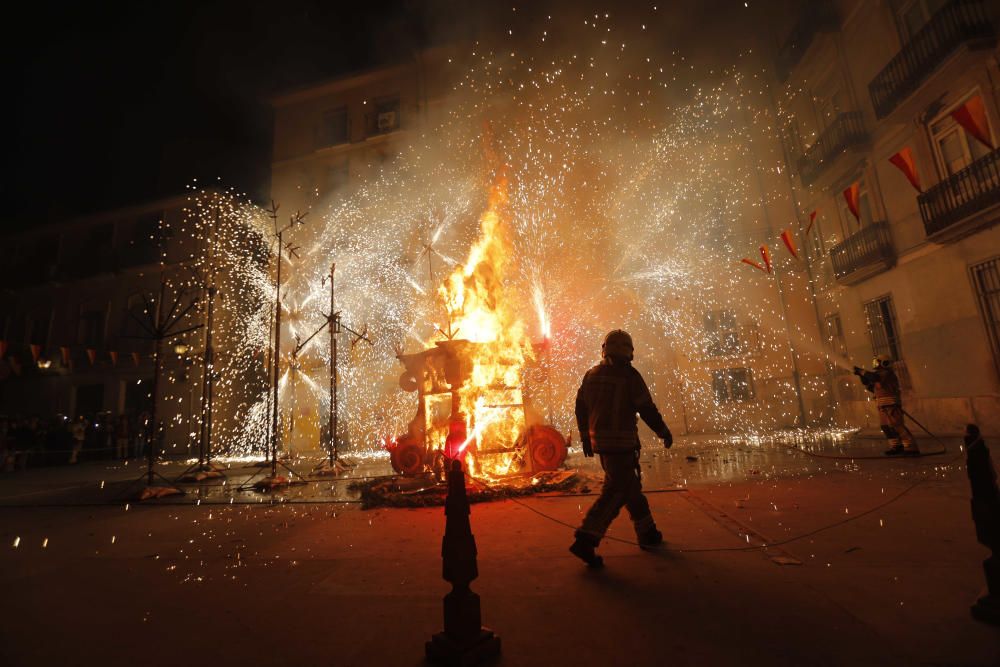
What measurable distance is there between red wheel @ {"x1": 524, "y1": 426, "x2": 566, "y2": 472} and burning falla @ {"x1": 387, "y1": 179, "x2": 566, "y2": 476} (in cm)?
2

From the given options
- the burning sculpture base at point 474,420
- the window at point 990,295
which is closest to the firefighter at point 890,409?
the window at point 990,295

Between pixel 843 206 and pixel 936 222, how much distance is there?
490cm

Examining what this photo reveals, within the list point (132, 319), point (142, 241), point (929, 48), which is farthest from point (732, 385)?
point (142, 241)

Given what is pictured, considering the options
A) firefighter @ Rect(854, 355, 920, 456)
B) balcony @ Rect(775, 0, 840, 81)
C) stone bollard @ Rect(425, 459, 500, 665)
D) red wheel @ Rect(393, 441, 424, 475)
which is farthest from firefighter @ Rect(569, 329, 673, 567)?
balcony @ Rect(775, 0, 840, 81)

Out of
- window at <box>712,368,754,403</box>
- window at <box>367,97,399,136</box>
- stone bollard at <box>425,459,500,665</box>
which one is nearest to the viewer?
stone bollard at <box>425,459,500,665</box>

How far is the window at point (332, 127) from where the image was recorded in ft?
82.5

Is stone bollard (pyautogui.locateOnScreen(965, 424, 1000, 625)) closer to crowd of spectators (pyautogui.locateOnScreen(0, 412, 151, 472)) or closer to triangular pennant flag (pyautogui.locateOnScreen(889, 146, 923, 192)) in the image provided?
triangular pennant flag (pyautogui.locateOnScreen(889, 146, 923, 192))

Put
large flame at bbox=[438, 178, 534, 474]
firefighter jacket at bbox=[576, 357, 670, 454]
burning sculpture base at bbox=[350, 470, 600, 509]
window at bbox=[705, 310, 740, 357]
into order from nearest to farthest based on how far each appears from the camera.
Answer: firefighter jacket at bbox=[576, 357, 670, 454], burning sculpture base at bbox=[350, 470, 600, 509], large flame at bbox=[438, 178, 534, 474], window at bbox=[705, 310, 740, 357]

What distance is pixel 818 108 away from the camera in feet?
55.5

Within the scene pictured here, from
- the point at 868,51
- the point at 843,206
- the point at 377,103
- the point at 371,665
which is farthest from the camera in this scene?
the point at 377,103

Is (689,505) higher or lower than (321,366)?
lower

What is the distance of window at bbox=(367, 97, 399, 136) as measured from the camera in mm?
23969

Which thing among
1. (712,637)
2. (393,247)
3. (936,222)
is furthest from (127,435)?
(936,222)

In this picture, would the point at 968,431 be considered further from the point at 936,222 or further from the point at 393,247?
the point at 393,247
